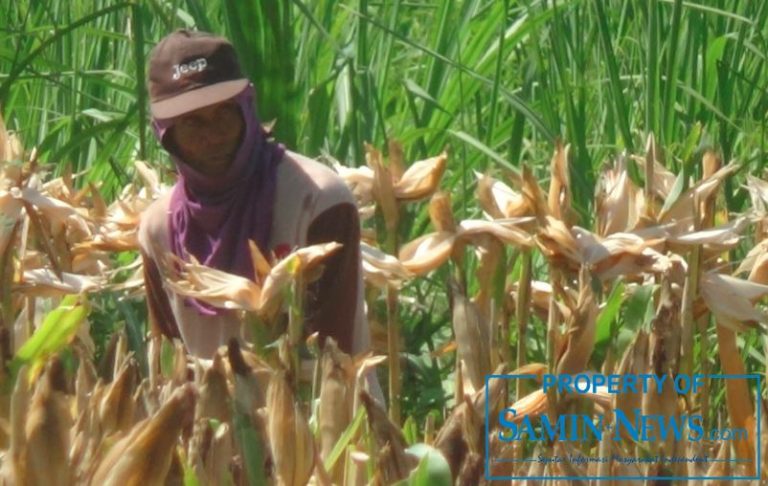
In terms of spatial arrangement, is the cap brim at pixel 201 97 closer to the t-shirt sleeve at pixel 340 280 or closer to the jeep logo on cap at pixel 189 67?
the jeep logo on cap at pixel 189 67

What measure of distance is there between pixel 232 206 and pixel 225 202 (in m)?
0.01

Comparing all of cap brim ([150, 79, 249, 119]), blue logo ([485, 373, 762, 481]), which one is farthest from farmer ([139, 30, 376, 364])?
blue logo ([485, 373, 762, 481])

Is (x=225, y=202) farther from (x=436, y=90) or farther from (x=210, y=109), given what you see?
(x=436, y=90)

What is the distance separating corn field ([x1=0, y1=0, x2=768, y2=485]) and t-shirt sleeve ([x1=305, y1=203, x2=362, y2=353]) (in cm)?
3

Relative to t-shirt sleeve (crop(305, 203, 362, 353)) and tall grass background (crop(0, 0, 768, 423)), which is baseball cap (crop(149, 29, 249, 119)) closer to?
tall grass background (crop(0, 0, 768, 423))

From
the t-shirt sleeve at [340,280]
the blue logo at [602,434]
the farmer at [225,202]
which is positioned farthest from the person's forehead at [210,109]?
the blue logo at [602,434]

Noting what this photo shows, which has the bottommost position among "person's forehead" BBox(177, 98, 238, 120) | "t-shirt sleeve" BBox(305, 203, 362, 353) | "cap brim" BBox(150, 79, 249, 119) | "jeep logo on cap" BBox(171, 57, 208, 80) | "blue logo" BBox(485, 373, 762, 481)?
"t-shirt sleeve" BBox(305, 203, 362, 353)

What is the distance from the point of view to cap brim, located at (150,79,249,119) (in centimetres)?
187

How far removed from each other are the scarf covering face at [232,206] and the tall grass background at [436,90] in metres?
0.08

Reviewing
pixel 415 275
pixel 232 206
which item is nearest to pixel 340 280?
pixel 232 206

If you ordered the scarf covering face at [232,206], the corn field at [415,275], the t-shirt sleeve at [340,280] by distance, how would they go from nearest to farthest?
the corn field at [415,275], the t-shirt sleeve at [340,280], the scarf covering face at [232,206]

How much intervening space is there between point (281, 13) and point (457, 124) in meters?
0.60

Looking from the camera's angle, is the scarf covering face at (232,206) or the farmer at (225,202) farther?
the scarf covering face at (232,206)

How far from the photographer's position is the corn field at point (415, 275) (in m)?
0.71
